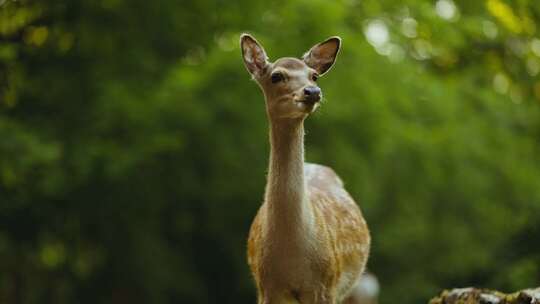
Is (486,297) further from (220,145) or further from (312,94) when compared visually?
(220,145)

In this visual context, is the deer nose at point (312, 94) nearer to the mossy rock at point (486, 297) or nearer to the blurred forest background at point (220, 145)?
the mossy rock at point (486, 297)

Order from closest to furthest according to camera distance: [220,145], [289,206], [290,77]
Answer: [290,77] → [289,206] → [220,145]

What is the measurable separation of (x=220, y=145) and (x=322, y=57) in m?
9.55

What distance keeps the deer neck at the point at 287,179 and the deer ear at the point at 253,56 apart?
375 millimetres

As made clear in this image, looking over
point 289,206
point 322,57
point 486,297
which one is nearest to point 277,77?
point 322,57

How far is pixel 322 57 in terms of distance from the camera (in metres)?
7.04

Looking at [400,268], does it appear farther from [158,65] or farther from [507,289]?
[158,65]

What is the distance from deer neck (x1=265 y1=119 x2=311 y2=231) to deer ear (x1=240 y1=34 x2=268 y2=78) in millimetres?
375

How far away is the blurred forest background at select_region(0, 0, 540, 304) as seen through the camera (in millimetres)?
16109

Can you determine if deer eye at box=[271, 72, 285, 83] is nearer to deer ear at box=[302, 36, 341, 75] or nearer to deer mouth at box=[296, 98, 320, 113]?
deer mouth at box=[296, 98, 320, 113]

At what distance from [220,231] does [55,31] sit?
411cm

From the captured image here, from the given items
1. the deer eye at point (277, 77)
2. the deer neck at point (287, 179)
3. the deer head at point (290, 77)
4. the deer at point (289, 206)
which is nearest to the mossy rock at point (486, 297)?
the deer at point (289, 206)

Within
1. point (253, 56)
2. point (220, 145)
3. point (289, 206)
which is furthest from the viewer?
point (220, 145)

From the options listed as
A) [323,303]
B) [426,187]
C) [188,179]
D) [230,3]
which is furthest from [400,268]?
[323,303]
